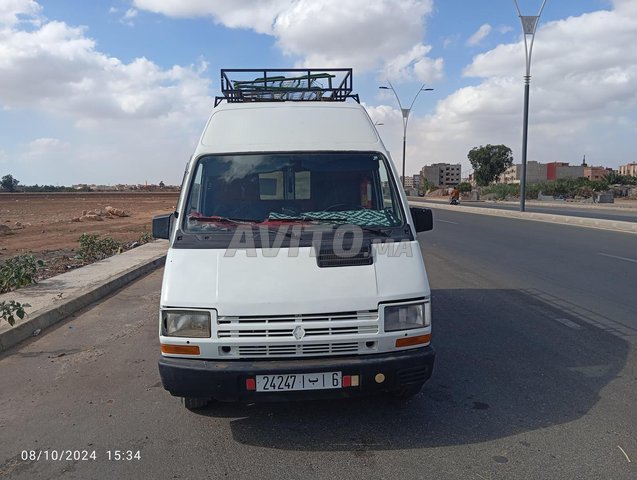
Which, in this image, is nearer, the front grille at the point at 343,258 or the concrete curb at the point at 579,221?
the front grille at the point at 343,258

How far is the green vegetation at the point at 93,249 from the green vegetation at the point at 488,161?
8427 centimetres

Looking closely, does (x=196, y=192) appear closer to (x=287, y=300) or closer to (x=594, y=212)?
(x=287, y=300)

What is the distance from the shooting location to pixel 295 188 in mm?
4727

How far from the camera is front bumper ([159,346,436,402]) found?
3543mm

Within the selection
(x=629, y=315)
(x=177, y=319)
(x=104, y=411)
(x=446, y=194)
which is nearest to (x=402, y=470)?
(x=177, y=319)

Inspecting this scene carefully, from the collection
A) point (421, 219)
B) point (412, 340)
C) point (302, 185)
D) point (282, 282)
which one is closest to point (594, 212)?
point (421, 219)

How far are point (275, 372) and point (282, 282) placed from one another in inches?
23.2

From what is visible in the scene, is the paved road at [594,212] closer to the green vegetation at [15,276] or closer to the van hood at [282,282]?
the green vegetation at [15,276]

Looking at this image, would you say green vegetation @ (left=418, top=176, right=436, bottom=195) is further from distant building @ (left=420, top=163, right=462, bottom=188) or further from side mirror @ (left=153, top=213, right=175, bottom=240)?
side mirror @ (left=153, top=213, right=175, bottom=240)

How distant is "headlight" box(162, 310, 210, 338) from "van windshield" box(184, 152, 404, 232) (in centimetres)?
108

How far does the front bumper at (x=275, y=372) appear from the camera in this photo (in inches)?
139

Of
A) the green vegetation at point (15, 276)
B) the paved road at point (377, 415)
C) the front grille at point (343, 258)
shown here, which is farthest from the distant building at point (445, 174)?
the front grille at point (343, 258)

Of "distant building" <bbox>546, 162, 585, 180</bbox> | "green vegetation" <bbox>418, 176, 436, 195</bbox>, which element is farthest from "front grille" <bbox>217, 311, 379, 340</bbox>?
"distant building" <bbox>546, 162, 585, 180</bbox>

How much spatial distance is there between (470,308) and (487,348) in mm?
1927
